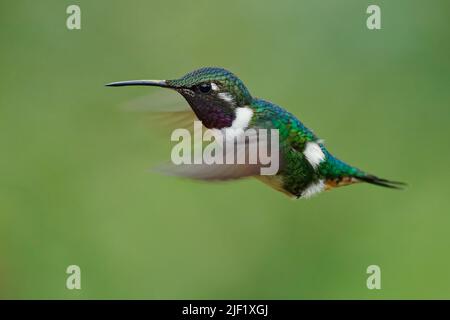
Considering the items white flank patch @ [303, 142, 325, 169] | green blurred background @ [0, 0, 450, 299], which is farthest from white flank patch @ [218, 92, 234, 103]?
green blurred background @ [0, 0, 450, 299]

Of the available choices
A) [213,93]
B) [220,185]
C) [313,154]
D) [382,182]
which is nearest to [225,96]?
[213,93]

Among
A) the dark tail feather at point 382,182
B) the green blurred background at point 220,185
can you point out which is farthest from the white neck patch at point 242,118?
the green blurred background at point 220,185

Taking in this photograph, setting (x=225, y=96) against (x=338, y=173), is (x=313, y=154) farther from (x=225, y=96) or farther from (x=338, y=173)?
(x=225, y=96)

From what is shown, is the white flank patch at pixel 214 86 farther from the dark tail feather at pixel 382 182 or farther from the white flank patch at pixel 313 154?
the dark tail feather at pixel 382 182

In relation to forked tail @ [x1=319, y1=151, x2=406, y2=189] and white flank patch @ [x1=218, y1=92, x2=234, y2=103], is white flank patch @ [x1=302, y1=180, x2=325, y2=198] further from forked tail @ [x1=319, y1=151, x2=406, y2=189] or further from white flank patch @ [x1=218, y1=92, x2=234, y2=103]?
white flank patch @ [x1=218, y1=92, x2=234, y2=103]
